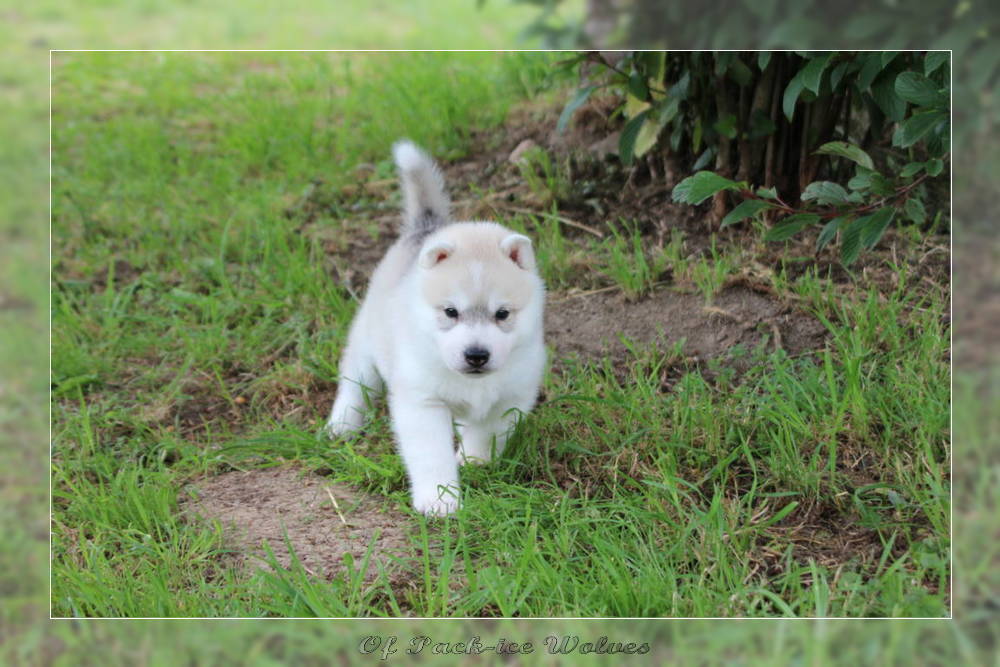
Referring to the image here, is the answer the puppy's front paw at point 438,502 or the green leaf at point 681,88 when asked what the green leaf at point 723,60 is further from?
the puppy's front paw at point 438,502

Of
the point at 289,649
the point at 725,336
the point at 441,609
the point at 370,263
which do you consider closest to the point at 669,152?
the point at 725,336

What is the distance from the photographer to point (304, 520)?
277cm

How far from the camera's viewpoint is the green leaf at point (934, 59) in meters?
2.44

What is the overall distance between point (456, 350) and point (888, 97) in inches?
55.5

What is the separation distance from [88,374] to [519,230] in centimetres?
166

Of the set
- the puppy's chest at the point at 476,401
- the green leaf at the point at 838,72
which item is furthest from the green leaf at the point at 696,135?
the puppy's chest at the point at 476,401

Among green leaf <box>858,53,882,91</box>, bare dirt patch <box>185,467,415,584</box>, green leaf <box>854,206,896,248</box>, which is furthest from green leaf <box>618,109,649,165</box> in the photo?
bare dirt patch <box>185,467,415,584</box>

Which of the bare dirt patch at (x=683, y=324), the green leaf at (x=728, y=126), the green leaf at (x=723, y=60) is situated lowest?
the bare dirt patch at (x=683, y=324)

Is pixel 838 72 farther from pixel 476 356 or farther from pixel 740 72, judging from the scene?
pixel 476 356

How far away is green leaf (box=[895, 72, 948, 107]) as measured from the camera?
8.39ft

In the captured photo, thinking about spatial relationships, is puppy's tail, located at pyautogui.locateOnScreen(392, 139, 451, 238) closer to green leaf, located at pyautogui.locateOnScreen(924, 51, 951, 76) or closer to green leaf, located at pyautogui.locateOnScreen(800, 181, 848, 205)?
green leaf, located at pyautogui.locateOnScreen(800, 181, 848, 205)

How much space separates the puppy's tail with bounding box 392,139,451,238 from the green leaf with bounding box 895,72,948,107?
1465mm

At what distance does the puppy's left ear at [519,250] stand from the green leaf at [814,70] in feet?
2.90

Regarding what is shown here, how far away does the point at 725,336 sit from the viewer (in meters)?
3.46
